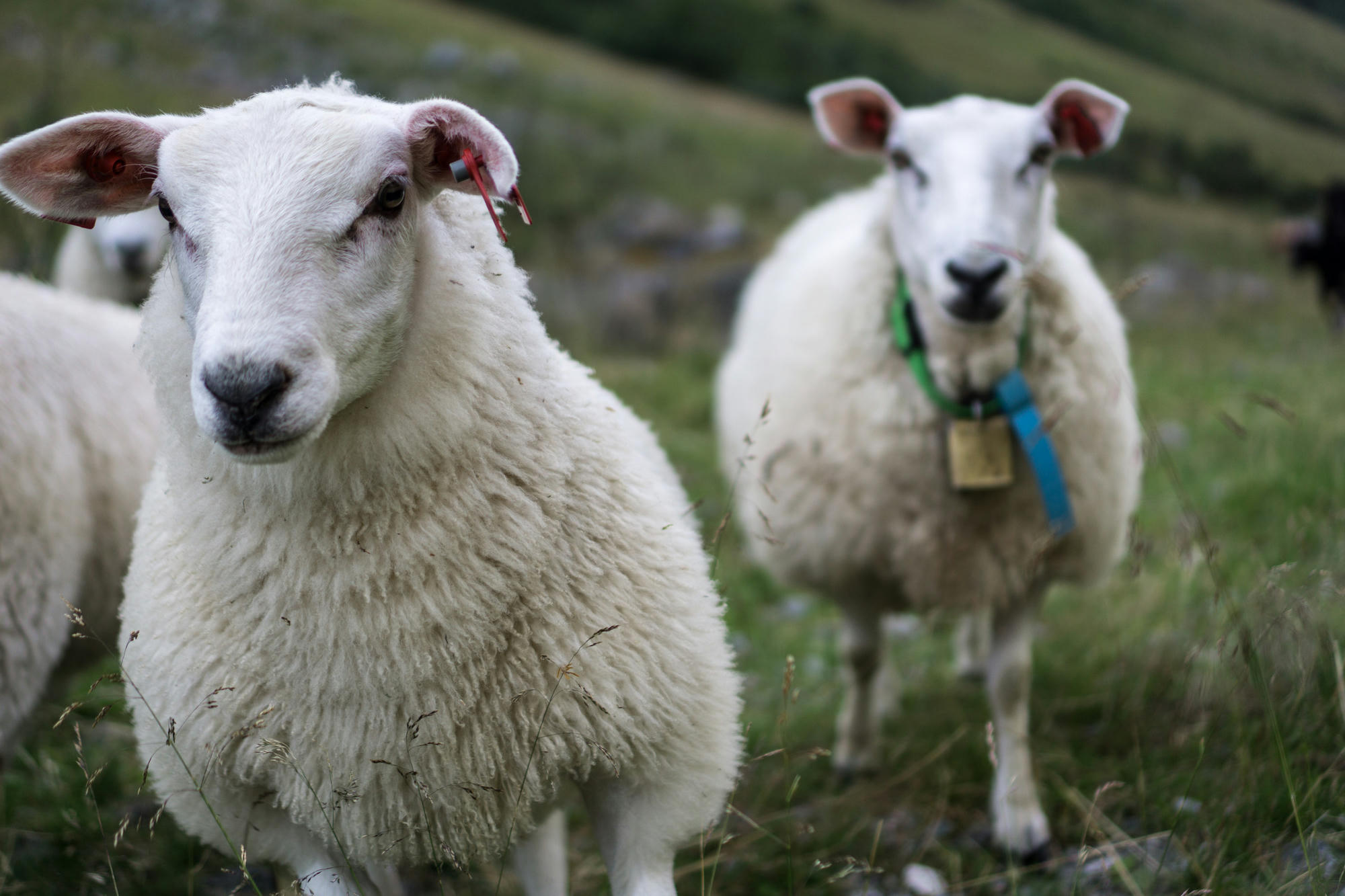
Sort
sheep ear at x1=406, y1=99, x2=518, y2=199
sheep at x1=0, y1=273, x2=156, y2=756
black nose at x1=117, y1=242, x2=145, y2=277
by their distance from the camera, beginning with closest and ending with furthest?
sheep ear at x1=406, y1=99, x2=518, y2=199 → sheep at x1=0, y1=273, x2=156, y2=756 → black nose at x1=117, y1=242, x2=145, y2=277

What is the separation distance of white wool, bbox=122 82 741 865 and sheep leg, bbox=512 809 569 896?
1.48 feet

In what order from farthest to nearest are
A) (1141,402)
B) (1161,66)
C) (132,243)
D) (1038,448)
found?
1. (1141,402)
2. (1161,66)
3. (132,243)
4. (1038,448)

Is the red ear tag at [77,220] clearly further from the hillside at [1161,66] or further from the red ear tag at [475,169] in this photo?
the hillside at [1161,66]

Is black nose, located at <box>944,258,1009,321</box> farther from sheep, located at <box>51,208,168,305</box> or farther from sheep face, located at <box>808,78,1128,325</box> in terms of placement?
sheep, located at <box>51,208,168,305</box>

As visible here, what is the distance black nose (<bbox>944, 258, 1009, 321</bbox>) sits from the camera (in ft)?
8.39

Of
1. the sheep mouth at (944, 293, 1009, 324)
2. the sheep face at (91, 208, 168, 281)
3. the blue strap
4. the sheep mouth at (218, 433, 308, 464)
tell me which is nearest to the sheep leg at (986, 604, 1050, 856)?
the blue strap

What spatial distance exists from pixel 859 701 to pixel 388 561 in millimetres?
2063

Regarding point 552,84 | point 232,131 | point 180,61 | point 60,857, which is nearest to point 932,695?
point 60,857

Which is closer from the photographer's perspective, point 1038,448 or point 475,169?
point 475,169

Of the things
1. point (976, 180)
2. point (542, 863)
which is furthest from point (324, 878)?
point (976, 180)

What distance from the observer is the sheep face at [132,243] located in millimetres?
3693

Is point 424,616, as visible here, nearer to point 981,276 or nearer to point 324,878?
point 324,878

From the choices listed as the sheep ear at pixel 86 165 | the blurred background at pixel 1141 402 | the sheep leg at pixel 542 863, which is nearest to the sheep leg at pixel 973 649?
the blurred background at pixel 1141 402

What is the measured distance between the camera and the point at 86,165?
1793 millimetres
